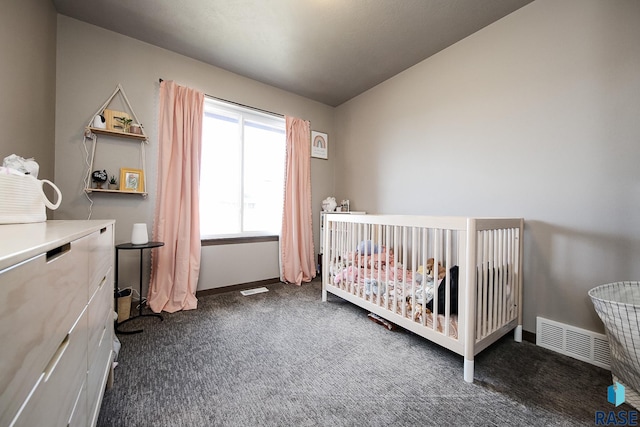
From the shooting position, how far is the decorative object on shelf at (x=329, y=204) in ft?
11.1

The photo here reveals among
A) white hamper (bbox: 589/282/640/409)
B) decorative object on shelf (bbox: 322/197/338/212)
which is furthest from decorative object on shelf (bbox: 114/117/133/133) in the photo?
white hamper (bbox: 589/282/640/409)

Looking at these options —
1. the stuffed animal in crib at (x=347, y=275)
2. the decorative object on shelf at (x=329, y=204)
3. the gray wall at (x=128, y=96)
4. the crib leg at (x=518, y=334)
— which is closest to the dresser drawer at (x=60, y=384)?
the stuffed animal in crib at (x=347, y=275)

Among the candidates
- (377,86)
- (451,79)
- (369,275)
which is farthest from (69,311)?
(377,86)

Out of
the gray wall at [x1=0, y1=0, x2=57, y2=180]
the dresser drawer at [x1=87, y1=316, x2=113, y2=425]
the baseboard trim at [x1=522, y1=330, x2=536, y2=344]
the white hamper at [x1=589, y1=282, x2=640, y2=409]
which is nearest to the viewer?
the dresser drawer at [x1=87, y1=316, x2=113, y2=425]

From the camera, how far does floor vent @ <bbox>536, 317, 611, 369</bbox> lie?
1.44 meters

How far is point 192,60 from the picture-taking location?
2506 millimetres

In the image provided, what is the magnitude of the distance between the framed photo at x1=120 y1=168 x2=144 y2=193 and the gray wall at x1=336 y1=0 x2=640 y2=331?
277 cm

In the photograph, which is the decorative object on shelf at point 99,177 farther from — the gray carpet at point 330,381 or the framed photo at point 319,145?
the framed photo at point 319,145

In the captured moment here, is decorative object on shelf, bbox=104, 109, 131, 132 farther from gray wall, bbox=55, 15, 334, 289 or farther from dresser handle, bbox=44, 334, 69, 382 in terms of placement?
dresser handle, bbox=44, 334, 69, 382

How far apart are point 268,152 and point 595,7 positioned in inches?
116

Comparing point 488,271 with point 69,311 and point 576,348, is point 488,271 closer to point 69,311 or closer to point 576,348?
point 576,348

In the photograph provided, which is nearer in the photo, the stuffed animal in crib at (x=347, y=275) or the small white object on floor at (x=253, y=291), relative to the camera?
the stuffed animal in crib at (x=347, y=275)

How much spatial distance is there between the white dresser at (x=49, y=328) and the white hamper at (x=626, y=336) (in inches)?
77.3

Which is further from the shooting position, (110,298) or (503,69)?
(503,69)
